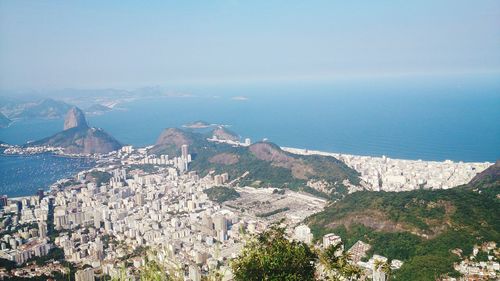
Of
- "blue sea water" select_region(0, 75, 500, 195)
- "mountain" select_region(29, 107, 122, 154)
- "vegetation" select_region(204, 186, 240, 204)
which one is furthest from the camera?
"blue sea water" select_region(0, 75, 500, 195)

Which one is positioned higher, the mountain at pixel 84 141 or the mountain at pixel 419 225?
the mountain at pixel 419 225

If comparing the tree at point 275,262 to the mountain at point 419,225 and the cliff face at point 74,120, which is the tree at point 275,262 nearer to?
the mountain at point 419,225

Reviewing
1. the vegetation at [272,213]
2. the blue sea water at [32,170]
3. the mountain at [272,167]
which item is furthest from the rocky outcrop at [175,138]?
the vegetation at [272,213]

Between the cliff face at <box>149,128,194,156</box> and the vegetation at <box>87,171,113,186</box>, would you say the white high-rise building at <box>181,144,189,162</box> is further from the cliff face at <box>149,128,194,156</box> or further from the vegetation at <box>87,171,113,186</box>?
the vegetation at <box>87,171,113,186</box>

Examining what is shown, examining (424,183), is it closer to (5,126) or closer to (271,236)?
(271,236)

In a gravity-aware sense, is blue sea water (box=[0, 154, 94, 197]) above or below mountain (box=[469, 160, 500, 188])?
below

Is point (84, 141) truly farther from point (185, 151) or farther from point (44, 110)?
point (44, 110)

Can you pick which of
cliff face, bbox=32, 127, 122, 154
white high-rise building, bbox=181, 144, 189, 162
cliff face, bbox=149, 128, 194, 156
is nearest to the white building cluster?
white high-rise building, bbox=181, 144, 189, 162
